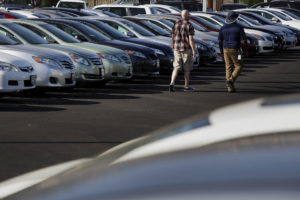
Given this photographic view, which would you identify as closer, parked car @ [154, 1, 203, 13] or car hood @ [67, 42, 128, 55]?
car hood @ [67, 42, 128, 55]

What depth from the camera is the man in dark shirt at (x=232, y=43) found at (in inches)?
612

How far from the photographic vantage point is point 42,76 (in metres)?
14.6

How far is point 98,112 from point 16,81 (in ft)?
7.03

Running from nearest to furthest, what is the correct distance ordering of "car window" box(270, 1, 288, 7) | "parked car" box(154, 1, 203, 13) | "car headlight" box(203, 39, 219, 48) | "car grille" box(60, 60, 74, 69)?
"car grille" box(60, 60, 74, 69)
"car headlight" box(203, 39, 219, 48)
"parked car" box(154, 1, 203, 13)
"car window" box(270, 1, 288, 7)

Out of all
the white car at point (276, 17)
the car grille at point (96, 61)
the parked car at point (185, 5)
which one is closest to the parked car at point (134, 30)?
the car grille at point (96, 61)

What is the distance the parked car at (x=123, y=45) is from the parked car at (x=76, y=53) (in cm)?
184

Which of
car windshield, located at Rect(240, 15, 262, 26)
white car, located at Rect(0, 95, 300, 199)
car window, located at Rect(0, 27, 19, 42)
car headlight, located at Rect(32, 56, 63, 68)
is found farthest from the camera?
car windshield, located at Rect(240, 15, 262, 26)

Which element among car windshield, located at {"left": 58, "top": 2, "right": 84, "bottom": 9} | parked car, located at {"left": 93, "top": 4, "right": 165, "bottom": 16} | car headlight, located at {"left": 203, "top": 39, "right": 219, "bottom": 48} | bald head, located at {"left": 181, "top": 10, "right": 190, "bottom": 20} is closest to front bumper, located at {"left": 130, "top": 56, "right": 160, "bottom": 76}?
bald head, located at {"left": 181, "top": 10, "right": 190, "bottom": 20}

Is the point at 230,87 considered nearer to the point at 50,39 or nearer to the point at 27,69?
the point at 50,39

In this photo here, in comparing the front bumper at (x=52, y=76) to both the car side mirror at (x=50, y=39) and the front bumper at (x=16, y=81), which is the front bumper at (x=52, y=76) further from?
the car side mirror at (x=50, y=39)

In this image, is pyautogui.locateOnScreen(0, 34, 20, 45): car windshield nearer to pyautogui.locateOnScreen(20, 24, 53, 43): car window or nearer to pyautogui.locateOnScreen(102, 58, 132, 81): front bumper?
pyautogui.locateOnScreen(20, 24, 53, 43): car window

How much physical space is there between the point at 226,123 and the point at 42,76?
12575mm

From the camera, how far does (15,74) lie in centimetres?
1366

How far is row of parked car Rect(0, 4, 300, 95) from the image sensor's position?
48.0 ft
